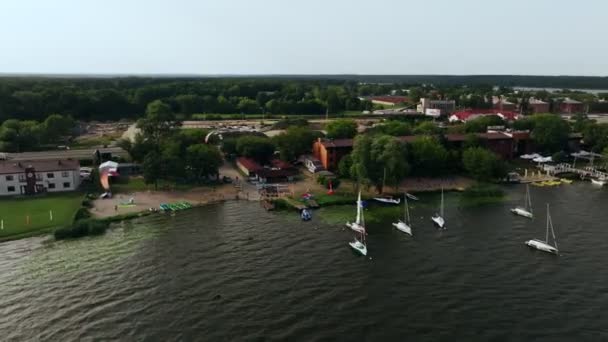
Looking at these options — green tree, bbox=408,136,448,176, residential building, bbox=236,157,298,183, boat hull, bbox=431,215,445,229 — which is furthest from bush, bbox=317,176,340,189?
boat hull, bbox=431,215,445,229

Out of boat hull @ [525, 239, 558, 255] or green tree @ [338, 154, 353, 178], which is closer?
boat hull @ [525, 239, 558, 255]

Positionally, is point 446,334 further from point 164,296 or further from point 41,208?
point 41,208

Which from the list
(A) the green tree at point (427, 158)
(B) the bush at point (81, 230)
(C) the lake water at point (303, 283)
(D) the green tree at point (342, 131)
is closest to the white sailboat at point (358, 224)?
(C) the lake water at point (303, 283)

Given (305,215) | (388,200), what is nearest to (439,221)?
(388,200)

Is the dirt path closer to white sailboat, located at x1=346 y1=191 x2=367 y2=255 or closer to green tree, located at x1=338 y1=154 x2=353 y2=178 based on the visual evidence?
green tree, located at x1=338 y1=154 x2=353 y2=178

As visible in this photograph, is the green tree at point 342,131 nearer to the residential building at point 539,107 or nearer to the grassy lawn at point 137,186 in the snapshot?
the grassy lawn at point 137,186

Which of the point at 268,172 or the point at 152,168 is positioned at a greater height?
the point at 152,168

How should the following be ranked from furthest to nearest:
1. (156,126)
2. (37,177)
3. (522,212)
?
(156,126)
(37,177)
(522,212)

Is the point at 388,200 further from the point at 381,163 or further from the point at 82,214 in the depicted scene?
the point at 82,214
